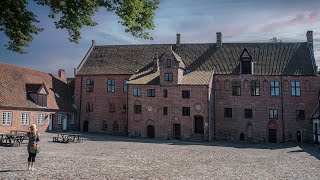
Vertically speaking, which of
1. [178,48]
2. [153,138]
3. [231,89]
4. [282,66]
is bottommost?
[153,138]

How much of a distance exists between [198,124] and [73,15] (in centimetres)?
2883

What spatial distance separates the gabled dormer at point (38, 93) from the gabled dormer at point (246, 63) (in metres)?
25.8

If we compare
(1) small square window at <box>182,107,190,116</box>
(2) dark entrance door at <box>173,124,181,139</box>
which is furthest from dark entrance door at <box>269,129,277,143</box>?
(2) dark entrance door at <box>173,124,181,139</box>

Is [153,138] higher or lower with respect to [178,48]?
lower

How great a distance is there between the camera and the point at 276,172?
1669 centimetres

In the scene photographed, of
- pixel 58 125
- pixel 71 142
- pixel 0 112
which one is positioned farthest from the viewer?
pixel 58 125

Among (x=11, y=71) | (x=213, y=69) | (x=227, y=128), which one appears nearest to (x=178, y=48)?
(x=213, y=69)

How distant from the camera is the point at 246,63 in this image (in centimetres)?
4534

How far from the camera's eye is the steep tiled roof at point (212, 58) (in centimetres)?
4444

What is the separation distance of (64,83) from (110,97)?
29.7 feet

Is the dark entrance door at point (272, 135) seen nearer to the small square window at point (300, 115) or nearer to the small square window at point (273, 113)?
the small square window at point (273, 113)

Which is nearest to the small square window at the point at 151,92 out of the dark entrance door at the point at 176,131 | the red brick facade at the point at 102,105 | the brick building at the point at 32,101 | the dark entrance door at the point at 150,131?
the dark entrance door at the point at 150,131

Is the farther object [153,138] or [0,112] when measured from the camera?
[153,138]

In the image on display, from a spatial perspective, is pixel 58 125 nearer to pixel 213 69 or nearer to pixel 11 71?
pixel 11 71
